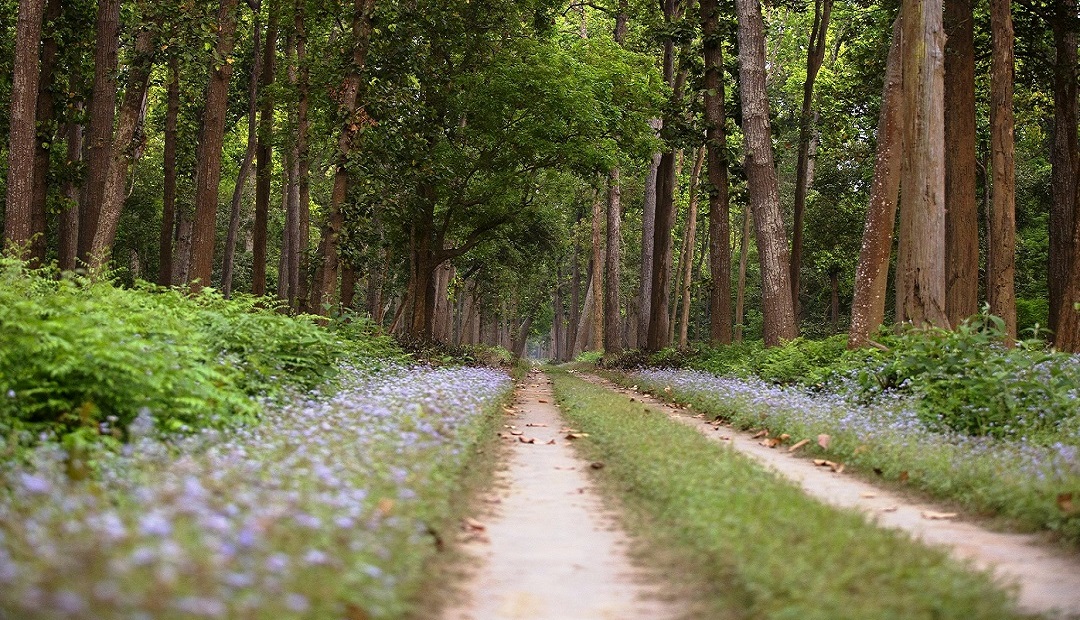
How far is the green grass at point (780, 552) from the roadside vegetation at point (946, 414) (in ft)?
5.58

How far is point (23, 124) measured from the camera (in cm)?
1641

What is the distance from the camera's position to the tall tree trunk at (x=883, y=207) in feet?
58.5

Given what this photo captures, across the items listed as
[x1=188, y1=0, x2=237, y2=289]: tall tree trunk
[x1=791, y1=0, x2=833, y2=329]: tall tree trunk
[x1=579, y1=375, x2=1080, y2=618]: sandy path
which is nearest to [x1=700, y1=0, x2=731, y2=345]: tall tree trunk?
[x1=791, y1=0, x2=833, y2=329]: tall tree trunk

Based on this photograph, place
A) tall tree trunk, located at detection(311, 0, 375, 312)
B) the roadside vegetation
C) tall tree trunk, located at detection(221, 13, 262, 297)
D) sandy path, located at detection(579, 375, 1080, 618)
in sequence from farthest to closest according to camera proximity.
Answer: tall tree trunk, located at detection(221, 13, 262, 297) → tall tree trunk, located at detection(311, 0, 375, 312) → the roadside vegetation → sandy path, located at detection(579, 375, 1080, 618)

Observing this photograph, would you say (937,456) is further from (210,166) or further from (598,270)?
(598,270)

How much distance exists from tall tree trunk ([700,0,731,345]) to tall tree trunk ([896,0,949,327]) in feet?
29.3

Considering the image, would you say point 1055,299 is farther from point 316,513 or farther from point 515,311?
point 515,311

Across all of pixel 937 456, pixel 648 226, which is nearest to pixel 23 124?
pixel 937 456

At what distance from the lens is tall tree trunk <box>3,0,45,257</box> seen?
16250 millimetres

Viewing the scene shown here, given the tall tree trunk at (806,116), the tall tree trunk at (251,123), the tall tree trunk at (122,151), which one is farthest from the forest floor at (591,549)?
the tall tree trunk at (251,123)

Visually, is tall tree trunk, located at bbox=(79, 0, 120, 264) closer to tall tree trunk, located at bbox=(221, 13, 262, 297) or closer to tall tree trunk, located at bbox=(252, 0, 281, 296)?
tall tree trunk, located at bbox=(252, 0, 281, 296)

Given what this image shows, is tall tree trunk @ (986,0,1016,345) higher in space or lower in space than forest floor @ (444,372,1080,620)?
higher

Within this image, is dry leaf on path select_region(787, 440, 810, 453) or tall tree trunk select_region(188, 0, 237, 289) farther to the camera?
tall tree trunk select_region(188, 0, 237, 289)

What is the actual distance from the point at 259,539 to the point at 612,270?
110 feet
